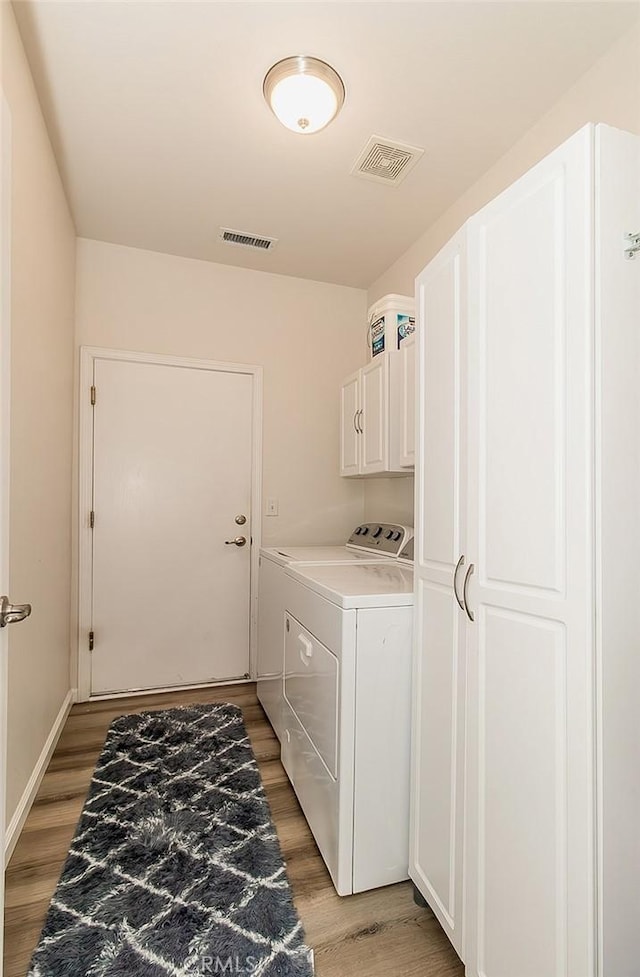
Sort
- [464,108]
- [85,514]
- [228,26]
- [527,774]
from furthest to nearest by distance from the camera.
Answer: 1. [85,514]
2. [464,108]
3. [228,26]
4. [527,774]

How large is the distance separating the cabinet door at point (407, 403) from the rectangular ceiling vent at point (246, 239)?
1148mm

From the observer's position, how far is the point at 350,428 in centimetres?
298

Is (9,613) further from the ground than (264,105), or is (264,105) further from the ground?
(264,105)

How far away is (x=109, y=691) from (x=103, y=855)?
141 cm

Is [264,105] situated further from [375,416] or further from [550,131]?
[375,416]

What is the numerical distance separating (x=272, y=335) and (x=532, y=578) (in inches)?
107

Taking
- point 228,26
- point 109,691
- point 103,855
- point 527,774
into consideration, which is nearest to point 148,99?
point 228,26

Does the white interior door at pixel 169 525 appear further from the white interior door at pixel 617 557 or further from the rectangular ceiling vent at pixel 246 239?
the white interior door at pixel 617 557

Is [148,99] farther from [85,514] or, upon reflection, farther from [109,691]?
[109,691]

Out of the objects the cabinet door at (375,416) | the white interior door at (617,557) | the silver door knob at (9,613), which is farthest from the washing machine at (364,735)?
the cabinet door at (375,416)

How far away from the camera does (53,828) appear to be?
5.69ft

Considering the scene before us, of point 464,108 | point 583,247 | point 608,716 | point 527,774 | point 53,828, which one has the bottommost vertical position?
point 53,828

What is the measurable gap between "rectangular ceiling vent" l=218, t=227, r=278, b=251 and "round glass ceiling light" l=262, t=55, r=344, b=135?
1.01m

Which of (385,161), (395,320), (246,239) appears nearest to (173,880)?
(395,320)
